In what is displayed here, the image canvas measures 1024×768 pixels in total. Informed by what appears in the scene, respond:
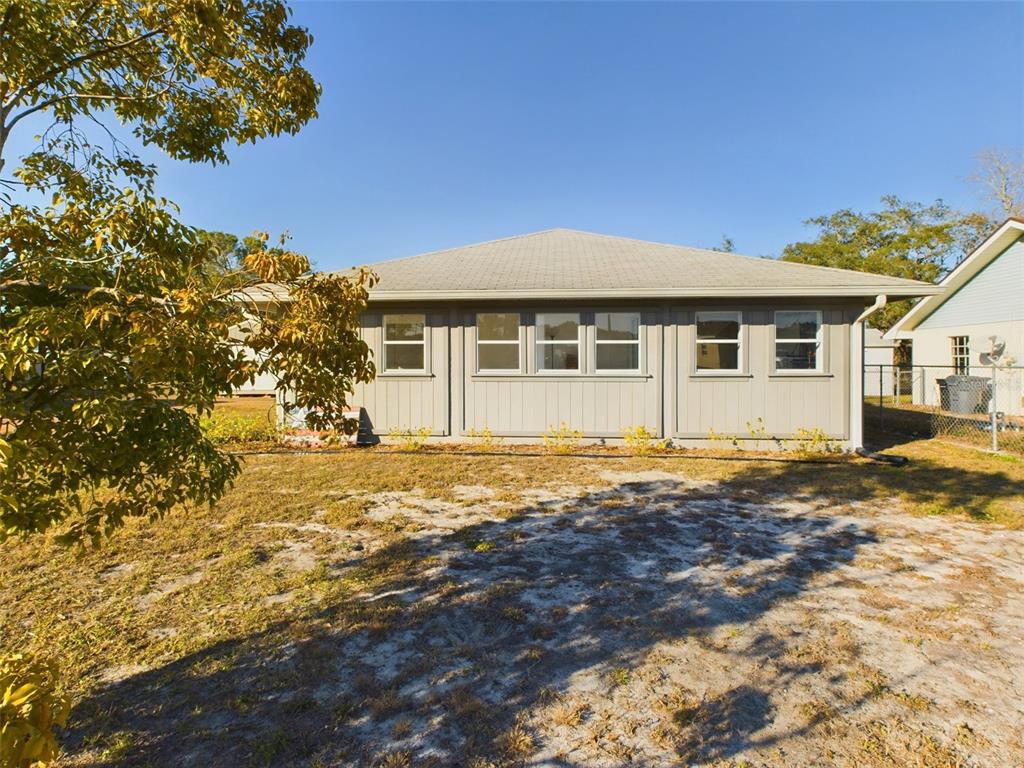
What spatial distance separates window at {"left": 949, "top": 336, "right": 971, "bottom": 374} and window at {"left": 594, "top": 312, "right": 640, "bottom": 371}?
13814mm

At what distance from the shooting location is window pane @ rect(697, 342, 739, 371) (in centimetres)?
989

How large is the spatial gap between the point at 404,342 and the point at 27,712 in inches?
366

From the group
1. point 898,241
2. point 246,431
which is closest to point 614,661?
point 246,431

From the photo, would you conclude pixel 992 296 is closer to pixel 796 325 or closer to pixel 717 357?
pixel 796 325

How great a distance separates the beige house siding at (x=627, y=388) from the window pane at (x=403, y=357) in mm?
192

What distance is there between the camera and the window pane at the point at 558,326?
397 inches

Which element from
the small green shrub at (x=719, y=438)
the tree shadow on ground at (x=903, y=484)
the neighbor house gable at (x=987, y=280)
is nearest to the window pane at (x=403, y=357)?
the small green shrub at (x=719, y=438)

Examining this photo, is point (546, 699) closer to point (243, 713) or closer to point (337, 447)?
point (243, 713)

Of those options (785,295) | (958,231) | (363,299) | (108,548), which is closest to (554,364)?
(785,295)

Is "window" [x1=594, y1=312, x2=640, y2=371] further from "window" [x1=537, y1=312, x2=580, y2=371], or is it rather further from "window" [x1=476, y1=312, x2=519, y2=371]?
"window" [x1=476, y1=312, x2=519, y2=371]

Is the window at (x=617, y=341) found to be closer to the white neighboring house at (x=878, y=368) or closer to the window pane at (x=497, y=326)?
the window pane at (x=497, y=326)

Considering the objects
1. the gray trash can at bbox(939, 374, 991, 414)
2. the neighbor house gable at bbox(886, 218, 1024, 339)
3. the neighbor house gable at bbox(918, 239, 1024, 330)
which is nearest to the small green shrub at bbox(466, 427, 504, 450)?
the neighbor house gable at bbox(886, 218, 1024, 339)

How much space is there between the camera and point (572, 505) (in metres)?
6.30

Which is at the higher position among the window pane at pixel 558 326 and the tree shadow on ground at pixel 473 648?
the window pane at pixel 558 326
